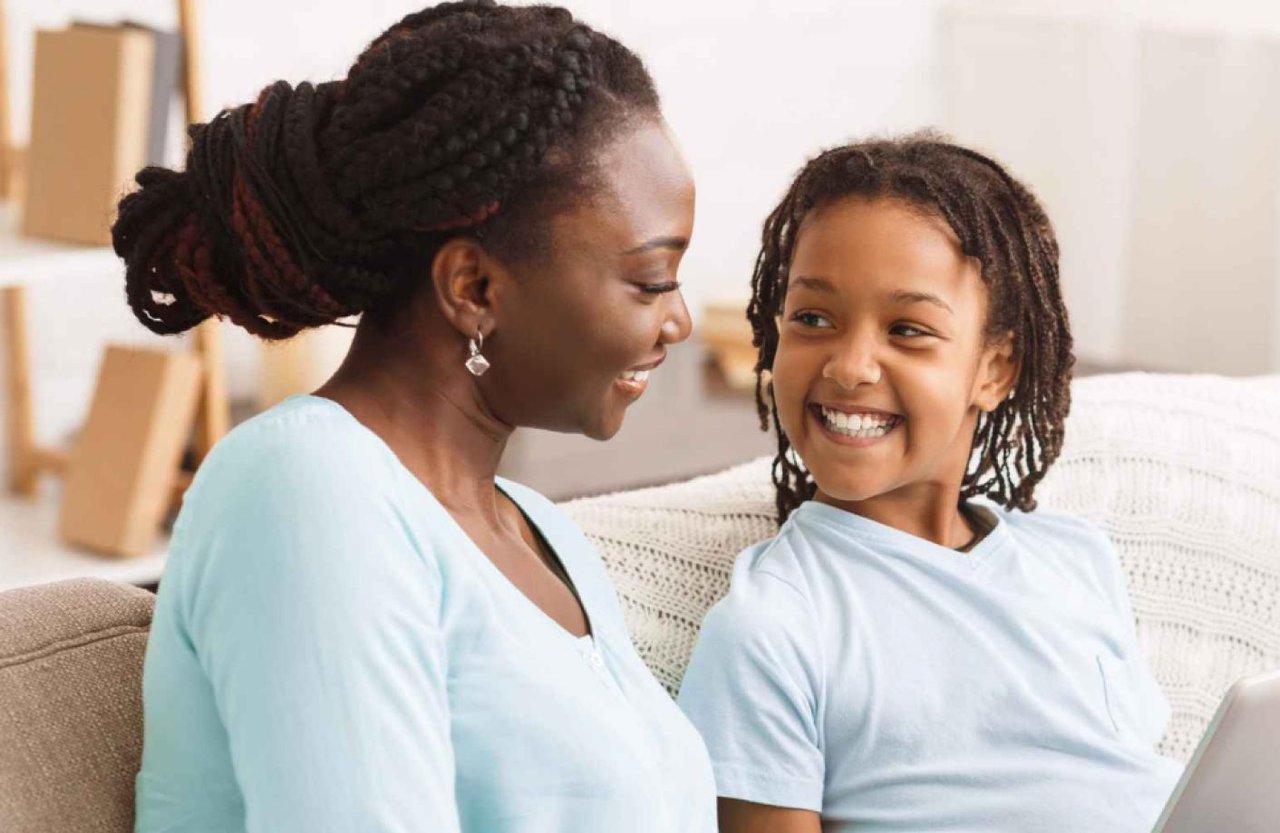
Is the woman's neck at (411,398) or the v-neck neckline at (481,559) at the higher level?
the woman's neck at (411,398)

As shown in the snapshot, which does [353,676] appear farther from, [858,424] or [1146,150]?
[1146,150]

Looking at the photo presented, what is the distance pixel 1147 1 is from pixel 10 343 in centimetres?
191

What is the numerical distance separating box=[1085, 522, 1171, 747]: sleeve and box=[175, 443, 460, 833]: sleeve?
2.33ft

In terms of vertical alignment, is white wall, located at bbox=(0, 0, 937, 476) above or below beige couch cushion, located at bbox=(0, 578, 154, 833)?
above

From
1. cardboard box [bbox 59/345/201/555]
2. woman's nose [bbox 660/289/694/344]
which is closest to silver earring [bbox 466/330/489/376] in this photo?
woman's nose [bbox 660/289/694/344]

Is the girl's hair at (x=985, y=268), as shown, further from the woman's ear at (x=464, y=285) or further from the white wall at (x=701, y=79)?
the white wall at (x=701, y=79)

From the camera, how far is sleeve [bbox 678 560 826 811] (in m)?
1.18

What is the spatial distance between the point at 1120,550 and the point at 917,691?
407mm

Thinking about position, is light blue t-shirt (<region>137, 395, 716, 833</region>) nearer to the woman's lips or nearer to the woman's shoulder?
the woman's shoulder

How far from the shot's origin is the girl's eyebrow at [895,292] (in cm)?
126

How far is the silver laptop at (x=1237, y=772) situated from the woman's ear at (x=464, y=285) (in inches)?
17.8

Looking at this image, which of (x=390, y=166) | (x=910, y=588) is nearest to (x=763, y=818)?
(x=910, y=588)

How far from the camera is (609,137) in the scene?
0.95 metres

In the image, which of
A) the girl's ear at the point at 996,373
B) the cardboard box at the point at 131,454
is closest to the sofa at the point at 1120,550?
the girl's ear at the point at 996,373
